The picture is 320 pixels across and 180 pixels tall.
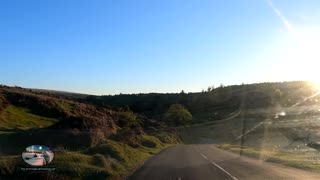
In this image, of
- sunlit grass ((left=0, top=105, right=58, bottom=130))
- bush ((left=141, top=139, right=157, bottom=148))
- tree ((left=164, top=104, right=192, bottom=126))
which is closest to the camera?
sunlit grass ((left=0, top=105, right=58, bottom=130))

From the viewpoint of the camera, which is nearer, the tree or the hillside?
the hillside

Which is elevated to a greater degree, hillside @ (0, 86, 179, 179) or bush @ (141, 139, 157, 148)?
hillside @ (0, 86, 179, 179)

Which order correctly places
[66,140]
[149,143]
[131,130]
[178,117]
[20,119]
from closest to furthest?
[66,140] < [131,130] < [20,119] < [149,143] < [178,117]

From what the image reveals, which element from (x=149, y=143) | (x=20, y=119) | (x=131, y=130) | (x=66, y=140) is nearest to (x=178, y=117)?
(x=149, y=143)

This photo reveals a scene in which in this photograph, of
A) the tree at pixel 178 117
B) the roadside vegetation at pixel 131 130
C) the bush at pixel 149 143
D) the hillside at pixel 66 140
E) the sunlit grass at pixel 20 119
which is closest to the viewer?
the hillside at pixel 66 140

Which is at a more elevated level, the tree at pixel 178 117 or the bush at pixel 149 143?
the tree at pixel 178 117

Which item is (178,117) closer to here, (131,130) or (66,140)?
(131,130)

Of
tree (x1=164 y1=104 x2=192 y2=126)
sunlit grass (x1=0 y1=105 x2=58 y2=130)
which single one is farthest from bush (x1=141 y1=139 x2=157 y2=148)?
tree (x1=164 y1=104 x2=192 y2=126)

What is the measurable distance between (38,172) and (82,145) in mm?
24578

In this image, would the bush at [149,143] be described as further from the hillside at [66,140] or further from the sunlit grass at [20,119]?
the sunlit grass at [20,119]

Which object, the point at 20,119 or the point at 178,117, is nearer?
the point at 20,119

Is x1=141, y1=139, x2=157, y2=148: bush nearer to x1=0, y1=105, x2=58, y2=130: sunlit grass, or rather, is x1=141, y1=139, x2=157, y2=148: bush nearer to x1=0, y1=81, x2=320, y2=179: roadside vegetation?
x1=0, y1=81, x2=320, y2=179: roadside vegetation

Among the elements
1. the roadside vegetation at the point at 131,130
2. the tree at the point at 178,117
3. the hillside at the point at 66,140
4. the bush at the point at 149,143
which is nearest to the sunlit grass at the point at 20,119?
the hillside at the point at 66,140

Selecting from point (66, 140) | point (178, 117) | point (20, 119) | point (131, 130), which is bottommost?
point (178, 117)
